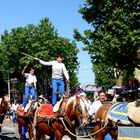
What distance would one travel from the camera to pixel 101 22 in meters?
30.2

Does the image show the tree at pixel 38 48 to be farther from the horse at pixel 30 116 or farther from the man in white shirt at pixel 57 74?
the man in white shirt at pixel 57 74

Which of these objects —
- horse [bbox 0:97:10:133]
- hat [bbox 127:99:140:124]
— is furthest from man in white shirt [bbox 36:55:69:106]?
hat [bbox 127:99:140:124]

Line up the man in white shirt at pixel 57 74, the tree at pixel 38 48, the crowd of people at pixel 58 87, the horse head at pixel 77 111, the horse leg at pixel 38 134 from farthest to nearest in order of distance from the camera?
the tree at pixel 38 48 < the horse leg at pixel 38 134 < the man in white shirt at pixel 57 74 < the crowd of people at pixel 58 87 < the horse head at pixel 77 111

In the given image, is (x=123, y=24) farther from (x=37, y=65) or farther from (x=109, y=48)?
(x=37, y=65)

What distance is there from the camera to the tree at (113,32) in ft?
87.7

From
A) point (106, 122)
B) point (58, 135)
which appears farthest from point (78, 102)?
point (106, 122)

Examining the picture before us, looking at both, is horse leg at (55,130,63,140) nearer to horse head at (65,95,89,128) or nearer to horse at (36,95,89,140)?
horse at (36,95,89,140)

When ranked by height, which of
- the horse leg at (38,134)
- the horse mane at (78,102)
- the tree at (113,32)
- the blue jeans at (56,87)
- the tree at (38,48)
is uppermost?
the tree at (38,48)

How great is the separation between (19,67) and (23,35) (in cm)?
483

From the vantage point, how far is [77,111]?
11641 mm

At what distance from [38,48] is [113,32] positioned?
36.8 m

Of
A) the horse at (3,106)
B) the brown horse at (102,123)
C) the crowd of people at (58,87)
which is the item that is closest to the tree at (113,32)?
the horse at (3,106)

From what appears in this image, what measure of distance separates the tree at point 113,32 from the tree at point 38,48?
1257 inches

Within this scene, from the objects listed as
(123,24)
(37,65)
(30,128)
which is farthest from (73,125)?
(37,65)
